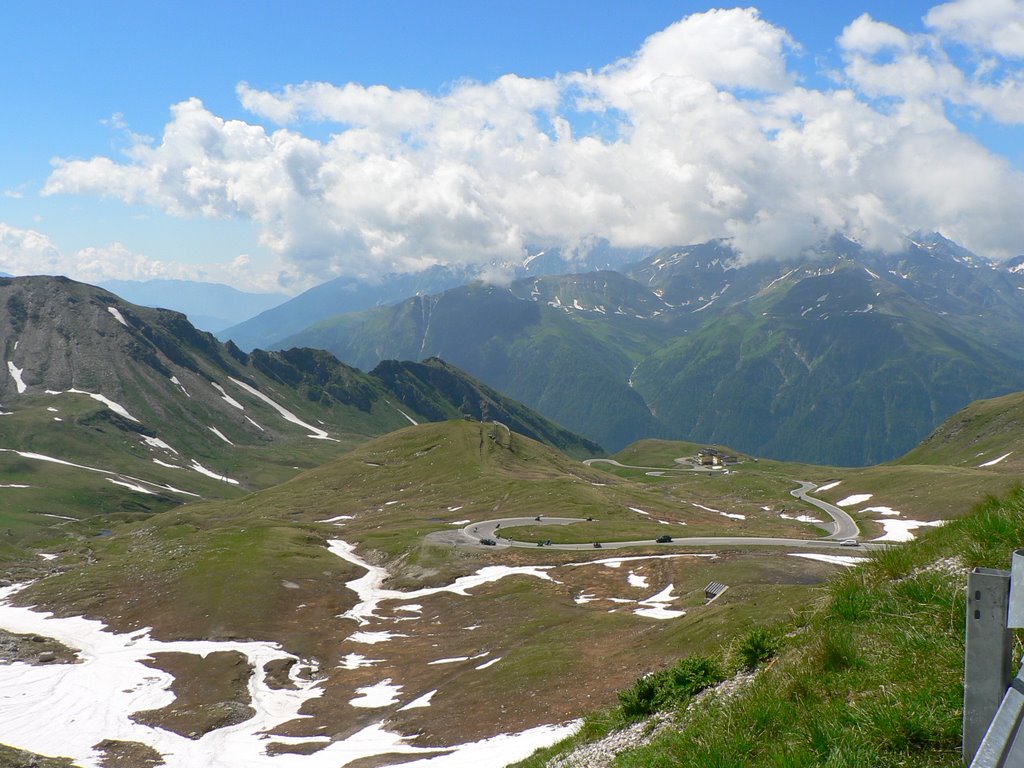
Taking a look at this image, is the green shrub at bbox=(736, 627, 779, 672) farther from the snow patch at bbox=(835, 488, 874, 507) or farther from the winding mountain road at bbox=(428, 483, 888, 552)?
the snow patch at bbox=(835, 488, 874, 507)

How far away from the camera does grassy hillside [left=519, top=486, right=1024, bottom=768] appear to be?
27.1 ft

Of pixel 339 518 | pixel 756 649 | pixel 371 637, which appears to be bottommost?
pixel 339 518

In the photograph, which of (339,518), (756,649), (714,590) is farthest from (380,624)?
(339,518)

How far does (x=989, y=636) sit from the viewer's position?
6.81 meters

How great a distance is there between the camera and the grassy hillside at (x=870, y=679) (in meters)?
8.27

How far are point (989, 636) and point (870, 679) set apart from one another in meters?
3.69

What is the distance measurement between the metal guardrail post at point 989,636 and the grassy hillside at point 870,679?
1181 mm

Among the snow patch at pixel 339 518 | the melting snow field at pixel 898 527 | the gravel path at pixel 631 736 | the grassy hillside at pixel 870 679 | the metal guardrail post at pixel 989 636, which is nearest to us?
the metal guardrail post at pixel 989 636

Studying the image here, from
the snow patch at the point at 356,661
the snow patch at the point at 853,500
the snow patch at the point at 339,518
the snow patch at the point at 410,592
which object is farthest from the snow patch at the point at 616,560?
the snow patch at the point at 853,500

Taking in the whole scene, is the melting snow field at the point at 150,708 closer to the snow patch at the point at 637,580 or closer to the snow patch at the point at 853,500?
the snow patch at the point at 637,580

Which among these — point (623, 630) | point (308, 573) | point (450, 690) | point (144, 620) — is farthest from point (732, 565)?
point (144, 620)

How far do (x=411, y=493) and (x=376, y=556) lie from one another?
69037 mm

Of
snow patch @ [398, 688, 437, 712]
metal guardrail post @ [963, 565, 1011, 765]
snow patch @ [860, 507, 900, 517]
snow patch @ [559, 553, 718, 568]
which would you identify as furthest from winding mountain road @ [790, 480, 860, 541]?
metal guardrail post @ [963, 565, 1011, 765]

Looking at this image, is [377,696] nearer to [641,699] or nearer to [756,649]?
[641,699]
